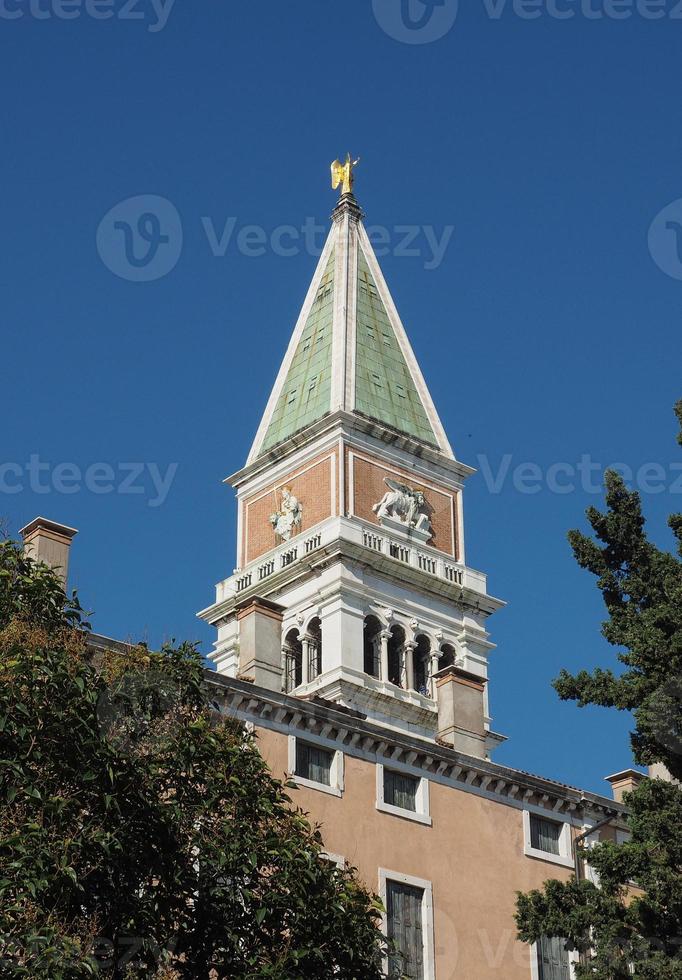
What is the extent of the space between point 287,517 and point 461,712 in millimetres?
36809

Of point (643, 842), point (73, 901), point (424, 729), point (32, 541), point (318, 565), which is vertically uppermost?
point (318, 565)

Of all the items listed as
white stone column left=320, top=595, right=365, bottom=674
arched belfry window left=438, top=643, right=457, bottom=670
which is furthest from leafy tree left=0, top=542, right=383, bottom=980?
arched belfry window left=438, top=643, right=457, bottom=670

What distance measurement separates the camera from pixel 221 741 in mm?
23969

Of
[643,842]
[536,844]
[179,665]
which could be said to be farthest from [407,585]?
[179,665]

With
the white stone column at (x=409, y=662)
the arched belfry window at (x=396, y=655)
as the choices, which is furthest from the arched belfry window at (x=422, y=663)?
the arched belfry window at (x=396, y=655)

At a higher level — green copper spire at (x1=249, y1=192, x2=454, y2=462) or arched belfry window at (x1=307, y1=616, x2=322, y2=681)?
green copper spire at (x1=249, y1=192, x2=454, y2=462)

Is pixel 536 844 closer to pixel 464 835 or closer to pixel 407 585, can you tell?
pixel 464 835

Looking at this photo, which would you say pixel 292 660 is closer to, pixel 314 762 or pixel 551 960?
pixel 551 960

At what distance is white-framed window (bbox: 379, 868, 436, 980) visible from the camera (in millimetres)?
31608

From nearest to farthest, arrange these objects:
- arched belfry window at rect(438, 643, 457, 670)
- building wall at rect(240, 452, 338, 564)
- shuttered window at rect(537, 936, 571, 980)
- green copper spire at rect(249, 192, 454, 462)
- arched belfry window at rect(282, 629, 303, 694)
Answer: shuttered window at rect(537, 936, 571, 980) → arched belfry window at rect(282, 629, 303, 694) → arched belfry window at rect(438, 643, 457, 670) → building wall at rect(240, 452, 338, 564) → green copper spire at rect(249, 192, 454, 462)

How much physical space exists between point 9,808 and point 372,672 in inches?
1901

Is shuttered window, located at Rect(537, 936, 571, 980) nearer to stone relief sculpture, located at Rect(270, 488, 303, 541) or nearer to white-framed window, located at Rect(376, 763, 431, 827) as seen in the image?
white-framed window, located at Rect(376, 763, 431, 827)

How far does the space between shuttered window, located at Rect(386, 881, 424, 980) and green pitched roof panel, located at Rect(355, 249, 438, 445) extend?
43374 millimetres

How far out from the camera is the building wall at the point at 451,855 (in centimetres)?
3189
